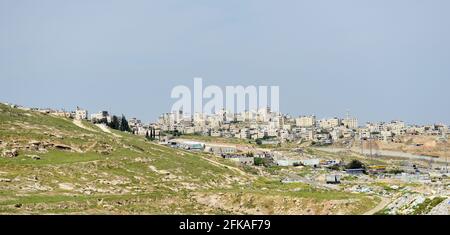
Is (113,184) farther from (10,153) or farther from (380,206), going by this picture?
(380,206)

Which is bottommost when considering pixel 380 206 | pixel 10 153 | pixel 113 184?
pixel 380 206

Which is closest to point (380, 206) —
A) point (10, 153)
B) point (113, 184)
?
point (113, 184)

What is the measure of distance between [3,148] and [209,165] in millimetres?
29822

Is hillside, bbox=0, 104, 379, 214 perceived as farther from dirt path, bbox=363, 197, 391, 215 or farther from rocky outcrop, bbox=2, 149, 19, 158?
dirt path, bbox=363, 197, 391, 215

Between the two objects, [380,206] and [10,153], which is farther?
[10,153]

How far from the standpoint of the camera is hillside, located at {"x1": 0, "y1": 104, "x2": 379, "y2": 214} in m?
40.5

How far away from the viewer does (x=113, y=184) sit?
5138cm

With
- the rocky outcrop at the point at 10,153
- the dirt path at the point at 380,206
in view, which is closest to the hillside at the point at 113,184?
the rocky outcrop at the point at 10,153

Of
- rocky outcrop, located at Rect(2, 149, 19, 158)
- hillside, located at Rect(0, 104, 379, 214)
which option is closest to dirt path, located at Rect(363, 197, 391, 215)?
hillside, located at Rect(0, 104, 379, 214)

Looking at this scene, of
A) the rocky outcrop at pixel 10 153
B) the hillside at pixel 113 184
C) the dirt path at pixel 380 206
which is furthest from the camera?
Answer: the rocky outcrop at pixel 10 153

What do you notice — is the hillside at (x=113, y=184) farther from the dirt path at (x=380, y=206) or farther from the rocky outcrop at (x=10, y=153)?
the dirt path at (x=380, y=206)

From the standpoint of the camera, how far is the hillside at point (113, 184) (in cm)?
4050
